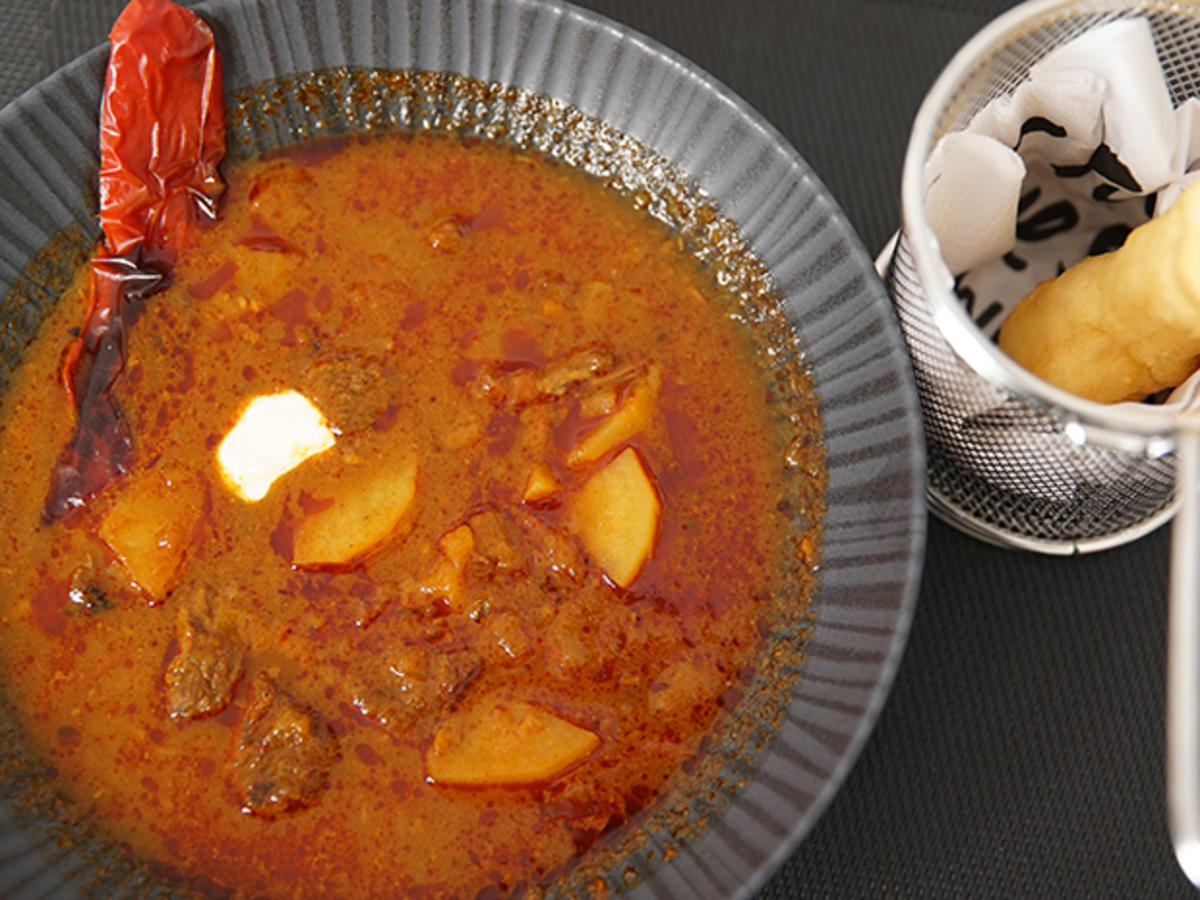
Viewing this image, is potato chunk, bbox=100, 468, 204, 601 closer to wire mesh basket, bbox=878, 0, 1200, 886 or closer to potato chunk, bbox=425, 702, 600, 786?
potato chunk, bbox=425, 702, 600, 786

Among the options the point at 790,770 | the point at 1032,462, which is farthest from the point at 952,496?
the point at 790,770

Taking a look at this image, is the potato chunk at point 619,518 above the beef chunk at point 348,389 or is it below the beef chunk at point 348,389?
below

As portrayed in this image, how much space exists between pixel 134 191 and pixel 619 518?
1.14m

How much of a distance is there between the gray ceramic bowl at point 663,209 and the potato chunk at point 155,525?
1.24 ft

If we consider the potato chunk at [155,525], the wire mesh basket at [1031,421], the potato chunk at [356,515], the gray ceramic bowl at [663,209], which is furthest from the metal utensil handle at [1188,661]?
the potato chunk at [155,525]

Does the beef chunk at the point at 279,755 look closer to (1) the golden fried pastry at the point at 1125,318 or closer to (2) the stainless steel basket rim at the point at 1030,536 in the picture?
(2) the stainless steel basket rim at the point at 1030,536

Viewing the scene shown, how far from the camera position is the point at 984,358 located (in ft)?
A: 5.68

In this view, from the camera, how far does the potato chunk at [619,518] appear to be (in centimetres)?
204

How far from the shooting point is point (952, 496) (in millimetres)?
2238

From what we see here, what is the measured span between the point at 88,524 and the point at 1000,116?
71.8 inches

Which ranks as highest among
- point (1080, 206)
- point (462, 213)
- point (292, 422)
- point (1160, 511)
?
point (462, 213)

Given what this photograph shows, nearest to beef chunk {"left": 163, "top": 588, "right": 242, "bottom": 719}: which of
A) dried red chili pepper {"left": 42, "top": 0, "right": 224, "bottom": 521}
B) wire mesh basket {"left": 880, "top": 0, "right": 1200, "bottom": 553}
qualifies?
dried red chili pepper {"left": 42, "top": 0, "right": 224, "bottom": 521}

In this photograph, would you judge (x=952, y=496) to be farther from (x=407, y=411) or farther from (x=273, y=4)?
(x=273, y=4)

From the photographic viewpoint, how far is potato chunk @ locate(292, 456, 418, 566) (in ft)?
6.62
